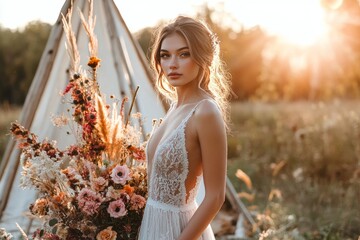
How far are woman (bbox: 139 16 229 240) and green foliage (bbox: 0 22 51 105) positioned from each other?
65.7 feet

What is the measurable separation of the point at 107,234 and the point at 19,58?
2117cm

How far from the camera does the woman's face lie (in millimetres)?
2410

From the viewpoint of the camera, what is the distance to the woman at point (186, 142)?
7.20 ft

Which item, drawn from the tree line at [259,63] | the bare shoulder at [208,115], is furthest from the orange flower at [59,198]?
the tree line at [259,63]

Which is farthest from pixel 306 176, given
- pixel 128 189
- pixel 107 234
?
pixel 107 234

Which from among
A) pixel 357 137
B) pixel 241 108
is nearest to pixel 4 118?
pixel 241 108

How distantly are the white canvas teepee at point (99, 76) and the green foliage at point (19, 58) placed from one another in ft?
58.2

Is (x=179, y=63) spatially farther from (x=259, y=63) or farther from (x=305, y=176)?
(x=259, y=63)

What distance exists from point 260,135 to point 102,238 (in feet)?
28.2

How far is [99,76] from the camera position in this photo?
4543 millimetres

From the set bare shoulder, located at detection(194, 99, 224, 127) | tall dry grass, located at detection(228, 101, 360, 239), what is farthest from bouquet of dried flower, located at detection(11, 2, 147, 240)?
tall dry grass, located at detection(228, 101, 360, 239)

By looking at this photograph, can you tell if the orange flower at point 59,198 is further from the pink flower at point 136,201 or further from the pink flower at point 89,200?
the pink flower at point 136,201

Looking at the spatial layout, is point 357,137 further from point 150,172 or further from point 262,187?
point 150,172

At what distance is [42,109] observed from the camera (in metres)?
4.52
